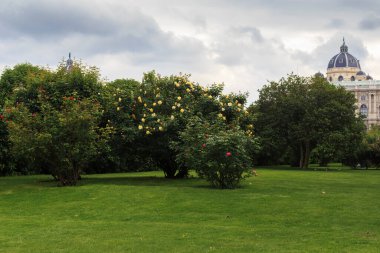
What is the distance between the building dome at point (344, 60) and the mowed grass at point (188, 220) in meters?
179

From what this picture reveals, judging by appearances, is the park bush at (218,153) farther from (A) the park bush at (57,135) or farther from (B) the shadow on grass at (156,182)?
(A) the park bush at (57,135)

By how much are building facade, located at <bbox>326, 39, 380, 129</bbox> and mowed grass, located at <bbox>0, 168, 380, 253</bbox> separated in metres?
151

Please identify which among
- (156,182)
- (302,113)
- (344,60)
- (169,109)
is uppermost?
(344,60)

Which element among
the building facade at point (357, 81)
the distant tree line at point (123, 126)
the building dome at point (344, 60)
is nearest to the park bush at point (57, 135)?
the distant tree line at point (123, 126)

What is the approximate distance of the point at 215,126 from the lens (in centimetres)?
2417

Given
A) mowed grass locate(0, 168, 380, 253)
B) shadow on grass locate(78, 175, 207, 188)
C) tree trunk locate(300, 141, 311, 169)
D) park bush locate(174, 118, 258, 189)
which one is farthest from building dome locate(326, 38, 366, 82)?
mowed grass locate(0, 168, 380, 253)

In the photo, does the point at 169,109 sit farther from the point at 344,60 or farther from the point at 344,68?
the point at 344,60

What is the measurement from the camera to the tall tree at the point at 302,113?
1951 inches

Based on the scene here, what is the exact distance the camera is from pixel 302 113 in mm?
51625

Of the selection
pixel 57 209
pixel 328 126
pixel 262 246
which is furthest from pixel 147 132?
pixel 328 126

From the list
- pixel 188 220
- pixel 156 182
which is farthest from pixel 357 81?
pixel 188 220

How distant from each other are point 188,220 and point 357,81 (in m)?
169

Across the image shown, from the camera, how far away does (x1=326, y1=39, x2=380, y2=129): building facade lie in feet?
551

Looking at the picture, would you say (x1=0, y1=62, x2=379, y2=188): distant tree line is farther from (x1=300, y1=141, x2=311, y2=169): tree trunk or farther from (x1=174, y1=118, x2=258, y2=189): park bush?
(x1=300, y1=141, x2=311, y2=169): tree trunk
